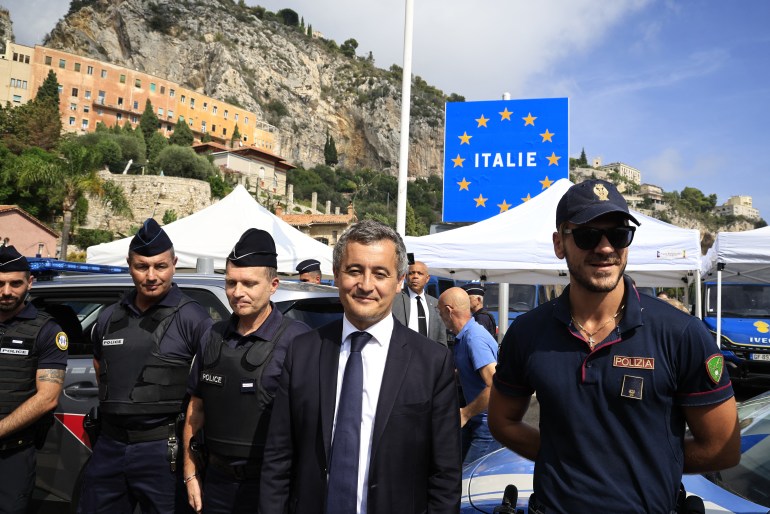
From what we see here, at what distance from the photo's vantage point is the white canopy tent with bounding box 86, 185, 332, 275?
28.0 feet

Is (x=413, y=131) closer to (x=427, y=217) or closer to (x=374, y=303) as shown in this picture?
(x=427, y=217)

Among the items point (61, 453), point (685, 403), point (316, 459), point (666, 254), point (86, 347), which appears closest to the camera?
point (685, 403)

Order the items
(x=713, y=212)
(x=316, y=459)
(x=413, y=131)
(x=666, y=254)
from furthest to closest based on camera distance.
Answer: (x=713, y=212), (x=413, y=131), (x=666, y=254), (x=316, y=459)

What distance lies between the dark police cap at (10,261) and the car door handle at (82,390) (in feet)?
2.74

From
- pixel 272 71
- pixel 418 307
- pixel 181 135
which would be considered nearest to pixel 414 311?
pixel 418 307

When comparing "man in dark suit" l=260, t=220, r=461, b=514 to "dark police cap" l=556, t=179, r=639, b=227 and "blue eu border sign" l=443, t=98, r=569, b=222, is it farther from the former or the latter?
"blue eu border sign" l=443, t=98, r=569, b=222

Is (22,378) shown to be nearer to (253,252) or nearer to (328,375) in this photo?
(253,252)

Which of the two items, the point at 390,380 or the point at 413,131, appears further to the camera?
the point at 413,131

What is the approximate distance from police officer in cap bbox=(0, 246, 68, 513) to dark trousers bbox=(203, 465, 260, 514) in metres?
1.37

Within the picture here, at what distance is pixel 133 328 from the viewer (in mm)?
3018

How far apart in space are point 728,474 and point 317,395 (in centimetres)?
186

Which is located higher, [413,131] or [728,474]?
[413,131]

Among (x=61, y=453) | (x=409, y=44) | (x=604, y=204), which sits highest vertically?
(x=409, y=44)

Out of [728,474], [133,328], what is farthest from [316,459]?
[728,474]
